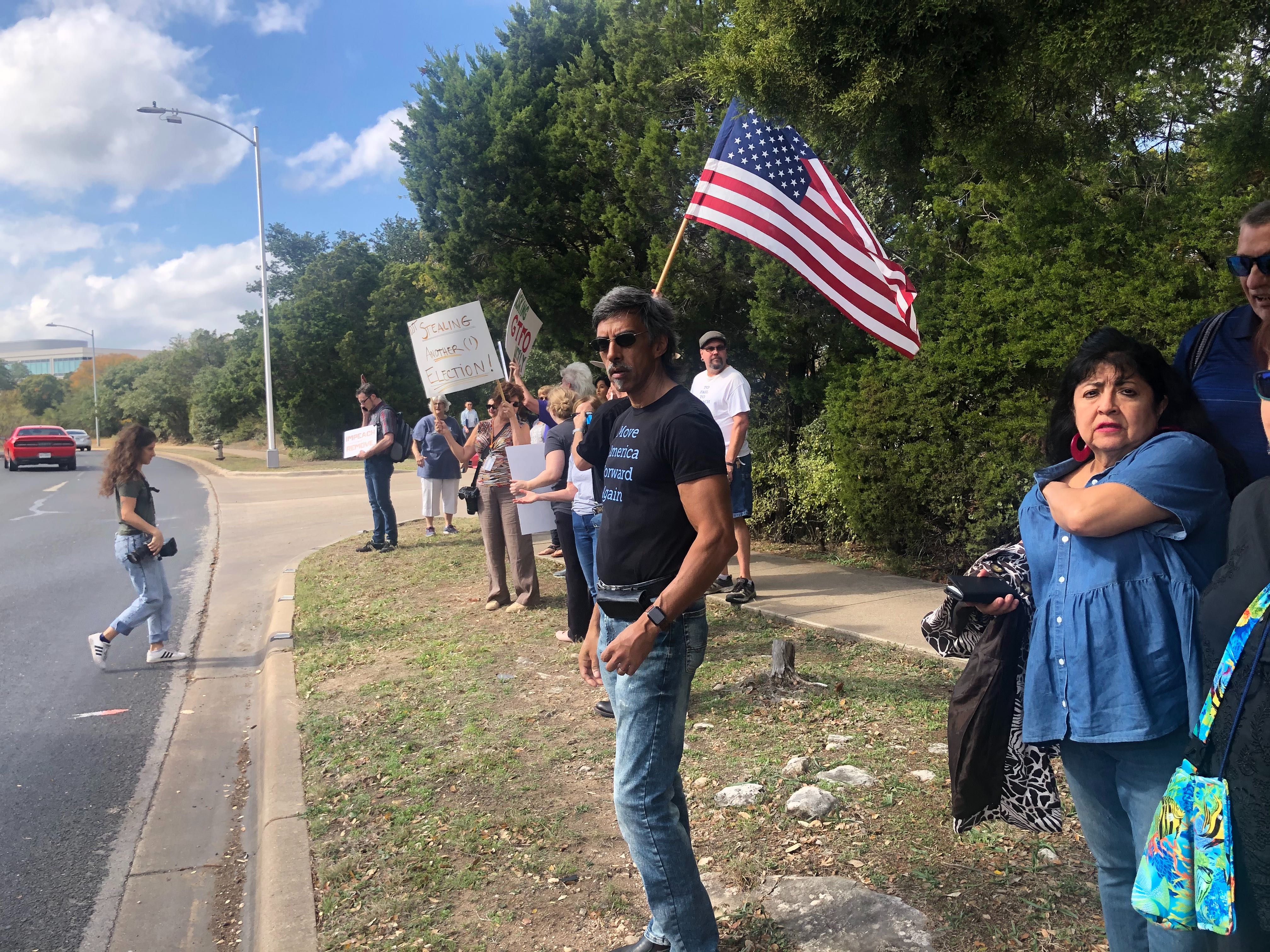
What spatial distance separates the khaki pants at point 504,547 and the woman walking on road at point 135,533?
2.43m

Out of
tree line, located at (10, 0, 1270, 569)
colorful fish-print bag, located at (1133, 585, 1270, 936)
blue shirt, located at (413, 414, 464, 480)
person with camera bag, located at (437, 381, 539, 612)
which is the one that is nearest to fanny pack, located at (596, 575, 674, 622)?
colorful fish-print bag, located at (1133, 585, 1270, 936)

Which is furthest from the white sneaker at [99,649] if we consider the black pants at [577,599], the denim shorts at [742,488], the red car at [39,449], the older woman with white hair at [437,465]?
the red car at [39,449]

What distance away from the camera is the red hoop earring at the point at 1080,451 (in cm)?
237

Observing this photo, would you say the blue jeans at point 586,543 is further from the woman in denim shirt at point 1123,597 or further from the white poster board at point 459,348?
the woman in denim shirt at point 1123,597

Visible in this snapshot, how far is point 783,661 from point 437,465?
7660mm

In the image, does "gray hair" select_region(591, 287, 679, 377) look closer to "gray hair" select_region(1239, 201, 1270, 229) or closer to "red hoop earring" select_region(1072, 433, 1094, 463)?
"red hoop earring" select_region(1072, 433, 1094, 463)

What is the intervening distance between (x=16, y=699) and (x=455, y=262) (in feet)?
28.0

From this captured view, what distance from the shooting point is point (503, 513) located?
767 cm

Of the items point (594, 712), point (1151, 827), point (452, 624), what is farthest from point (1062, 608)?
point (452, 624)

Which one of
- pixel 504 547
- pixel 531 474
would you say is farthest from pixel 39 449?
pixel 531 474

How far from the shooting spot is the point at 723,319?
10688 millimetres

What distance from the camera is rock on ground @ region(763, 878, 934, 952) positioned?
2857 millimetres

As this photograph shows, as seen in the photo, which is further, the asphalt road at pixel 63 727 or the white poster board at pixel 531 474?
the white poster board at pixel 531 474

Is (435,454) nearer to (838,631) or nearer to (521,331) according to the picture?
(521,331)
